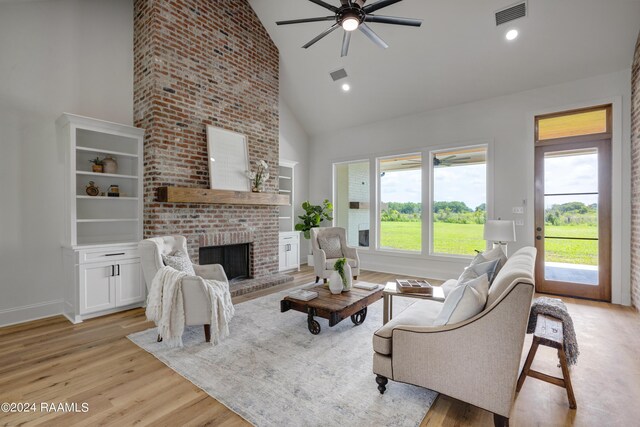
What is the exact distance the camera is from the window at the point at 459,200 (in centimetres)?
514

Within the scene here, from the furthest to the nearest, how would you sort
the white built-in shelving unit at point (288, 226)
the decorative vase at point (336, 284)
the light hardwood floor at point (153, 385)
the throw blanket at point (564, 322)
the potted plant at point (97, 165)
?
the white built-in shelving unit at point (288, 226)
the potted plant at point (97, 165)
the decorative vase at point (336, 284)
the throw blanket at point (564, 322)
the light hardwood floor at point (153, 385)

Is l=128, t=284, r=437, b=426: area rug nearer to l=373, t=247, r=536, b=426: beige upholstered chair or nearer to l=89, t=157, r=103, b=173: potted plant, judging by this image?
l=373, t=247, r=536, b=426: beige upholstered chair

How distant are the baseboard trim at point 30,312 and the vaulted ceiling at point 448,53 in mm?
5174

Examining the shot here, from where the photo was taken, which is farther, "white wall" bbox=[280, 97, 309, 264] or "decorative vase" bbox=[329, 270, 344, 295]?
"white wall" bbox=[280, 97, 309, 264]

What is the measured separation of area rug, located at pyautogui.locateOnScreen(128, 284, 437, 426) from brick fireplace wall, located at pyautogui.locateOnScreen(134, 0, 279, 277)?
1813 mm

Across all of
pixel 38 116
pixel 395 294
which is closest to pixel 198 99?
pixel 38 116

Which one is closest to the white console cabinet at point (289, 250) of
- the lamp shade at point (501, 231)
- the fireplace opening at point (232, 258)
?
the fireplace opening at point (232, 258)

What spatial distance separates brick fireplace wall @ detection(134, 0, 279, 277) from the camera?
13.0 feet

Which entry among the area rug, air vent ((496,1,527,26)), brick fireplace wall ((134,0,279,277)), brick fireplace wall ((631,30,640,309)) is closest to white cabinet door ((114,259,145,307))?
brick fireplace wall ((134,0,279,277))

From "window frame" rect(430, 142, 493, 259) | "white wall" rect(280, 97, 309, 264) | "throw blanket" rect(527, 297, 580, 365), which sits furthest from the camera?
"white wall" rect(280, 97, 309, 264)

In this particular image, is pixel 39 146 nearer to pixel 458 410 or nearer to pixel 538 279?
pixel 458 410

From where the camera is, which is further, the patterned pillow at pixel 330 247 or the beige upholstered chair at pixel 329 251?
the patterned pillow at pixel 330 247

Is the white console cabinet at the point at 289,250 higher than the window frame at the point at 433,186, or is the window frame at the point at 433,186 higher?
the window frame at the point at 433,186

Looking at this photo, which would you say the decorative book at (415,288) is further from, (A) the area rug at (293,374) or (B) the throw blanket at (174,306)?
(B) the throw blanket at (174,306)
